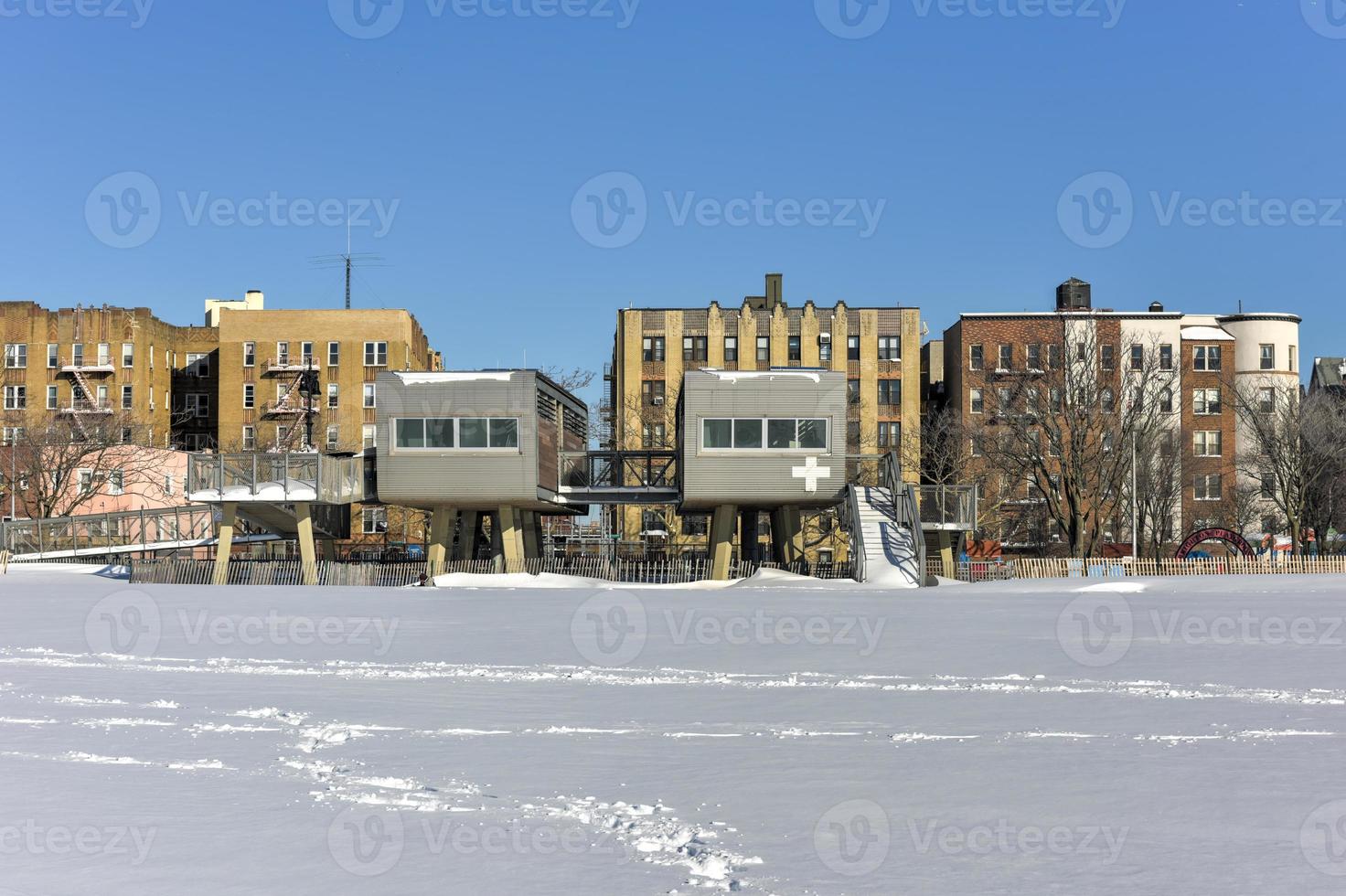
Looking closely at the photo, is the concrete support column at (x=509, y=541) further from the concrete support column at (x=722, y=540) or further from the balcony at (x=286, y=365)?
the balcony at (x=286, y=365)

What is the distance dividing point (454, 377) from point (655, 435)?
35.4 m

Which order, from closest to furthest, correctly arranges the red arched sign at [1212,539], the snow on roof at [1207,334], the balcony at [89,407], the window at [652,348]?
1. the red arched sign at [1212,539]
2. the snow on roof at [1207,334]
3. the balcony at [89,407]
4. the window at [652,348]

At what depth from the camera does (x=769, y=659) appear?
846 inches

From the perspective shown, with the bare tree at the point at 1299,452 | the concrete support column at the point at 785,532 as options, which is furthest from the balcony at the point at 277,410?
the bare tree at the point at 1299,452

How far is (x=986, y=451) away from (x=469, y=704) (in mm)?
52831

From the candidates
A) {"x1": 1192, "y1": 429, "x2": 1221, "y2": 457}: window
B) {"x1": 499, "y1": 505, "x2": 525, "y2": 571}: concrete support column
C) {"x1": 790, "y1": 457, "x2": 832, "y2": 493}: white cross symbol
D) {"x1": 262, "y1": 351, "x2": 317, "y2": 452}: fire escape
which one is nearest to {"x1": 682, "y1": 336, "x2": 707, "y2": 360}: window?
{"x1": 262, "y1": 351, "x2": 317, "y2": 452}: fire escape

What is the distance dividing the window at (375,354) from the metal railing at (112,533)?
35.8m

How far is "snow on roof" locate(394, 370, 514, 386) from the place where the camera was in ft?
150

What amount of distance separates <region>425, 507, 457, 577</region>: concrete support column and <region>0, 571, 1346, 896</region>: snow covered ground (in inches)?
834

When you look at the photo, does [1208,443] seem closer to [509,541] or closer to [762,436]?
[762,436]

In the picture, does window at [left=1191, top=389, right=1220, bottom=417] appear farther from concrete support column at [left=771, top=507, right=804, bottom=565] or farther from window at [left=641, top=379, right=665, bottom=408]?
concrete support column at [left=771, top=507, right=804, bottom=565]

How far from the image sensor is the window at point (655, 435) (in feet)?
251

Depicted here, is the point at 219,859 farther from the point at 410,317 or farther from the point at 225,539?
the point at 410,317

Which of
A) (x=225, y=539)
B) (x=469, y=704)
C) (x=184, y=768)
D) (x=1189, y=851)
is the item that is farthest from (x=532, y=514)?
(x=1189, y=851)
